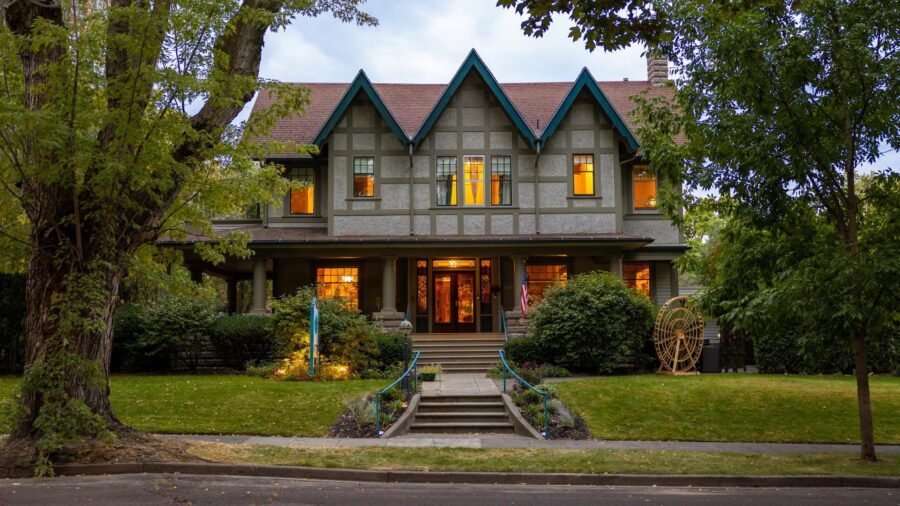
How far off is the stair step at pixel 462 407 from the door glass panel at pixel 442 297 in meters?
9.73

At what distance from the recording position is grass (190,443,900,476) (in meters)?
9.91

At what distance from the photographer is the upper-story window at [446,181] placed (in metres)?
23.4

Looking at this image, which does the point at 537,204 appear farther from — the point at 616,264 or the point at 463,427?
the point at 463,427

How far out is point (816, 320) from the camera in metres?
10.6

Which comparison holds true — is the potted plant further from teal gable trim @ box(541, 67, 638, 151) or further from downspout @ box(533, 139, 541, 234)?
teal gable trim @ box(541, 67, 638, 151)

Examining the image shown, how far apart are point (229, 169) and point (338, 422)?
4899mm

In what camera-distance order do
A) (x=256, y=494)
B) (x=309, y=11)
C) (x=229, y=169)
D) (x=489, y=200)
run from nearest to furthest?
1. (x=256, y=494)
2. (x=229, y=169)
3. (x=309, y=11)
4. (x=489, y=200)

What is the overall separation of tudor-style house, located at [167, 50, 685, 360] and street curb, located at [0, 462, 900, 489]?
12043 mm

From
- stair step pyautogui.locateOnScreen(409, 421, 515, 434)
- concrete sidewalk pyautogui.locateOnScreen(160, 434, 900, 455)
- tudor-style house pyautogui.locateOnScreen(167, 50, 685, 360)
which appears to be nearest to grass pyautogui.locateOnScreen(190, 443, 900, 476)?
concrete sidewalk pyautogui.locateOnScreen(160, 434, 900, 455)

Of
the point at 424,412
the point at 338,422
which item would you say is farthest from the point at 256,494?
the point at 424,412

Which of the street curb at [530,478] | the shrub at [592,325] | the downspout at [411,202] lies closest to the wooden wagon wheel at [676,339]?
the shrub at [592,325]

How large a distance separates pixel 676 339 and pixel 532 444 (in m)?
8.88

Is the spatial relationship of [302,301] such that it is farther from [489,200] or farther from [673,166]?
[673,166]

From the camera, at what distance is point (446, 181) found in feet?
77.0
